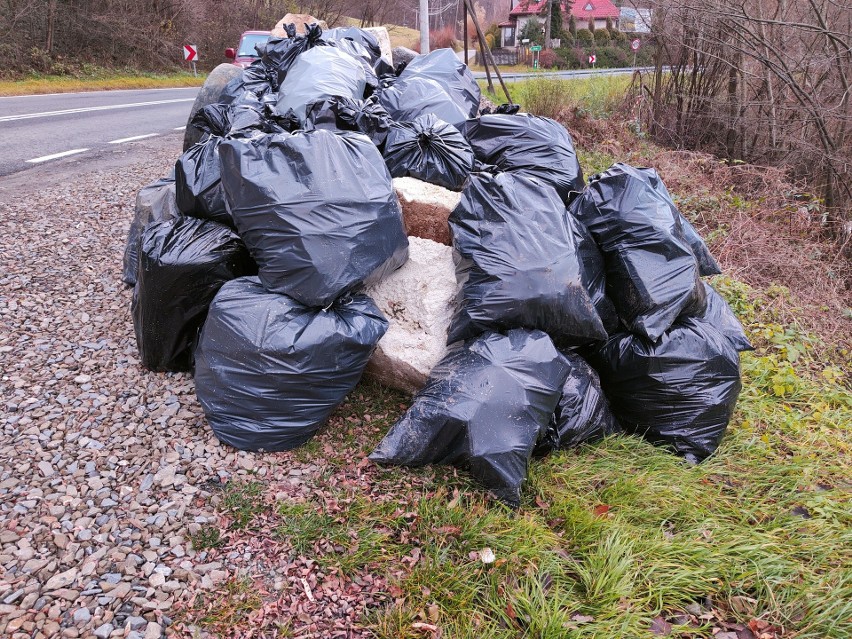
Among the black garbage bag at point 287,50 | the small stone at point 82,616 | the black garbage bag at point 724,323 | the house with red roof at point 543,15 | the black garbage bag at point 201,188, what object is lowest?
the small stone at point 82,616

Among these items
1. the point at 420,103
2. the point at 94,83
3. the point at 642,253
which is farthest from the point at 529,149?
the point at 94,83

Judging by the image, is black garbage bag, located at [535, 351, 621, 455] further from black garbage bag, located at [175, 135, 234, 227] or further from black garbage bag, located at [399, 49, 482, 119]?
black garbage bag, located at [399, 49, 482, 119]

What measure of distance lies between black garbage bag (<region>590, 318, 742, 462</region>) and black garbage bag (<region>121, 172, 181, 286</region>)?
2346 millimetres

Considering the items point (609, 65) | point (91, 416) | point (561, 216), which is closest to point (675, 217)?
point (561, 216)

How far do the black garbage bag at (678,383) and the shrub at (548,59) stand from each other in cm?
2489

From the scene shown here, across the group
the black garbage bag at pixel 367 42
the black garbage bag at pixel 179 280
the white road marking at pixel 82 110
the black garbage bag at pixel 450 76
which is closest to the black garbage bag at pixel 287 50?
the black garbage bag at pixel 367 42

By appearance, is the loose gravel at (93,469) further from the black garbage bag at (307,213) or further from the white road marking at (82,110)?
the white road marking at (82,110)

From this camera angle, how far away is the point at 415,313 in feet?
8.54

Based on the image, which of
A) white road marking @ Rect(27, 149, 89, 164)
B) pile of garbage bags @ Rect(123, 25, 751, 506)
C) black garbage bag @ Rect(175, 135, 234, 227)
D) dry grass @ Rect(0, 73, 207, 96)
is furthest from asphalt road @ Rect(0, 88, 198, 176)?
pile of garbage bags @ Rect(123, 25, 751, 506)

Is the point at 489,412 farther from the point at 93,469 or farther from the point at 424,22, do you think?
the point at 424,22

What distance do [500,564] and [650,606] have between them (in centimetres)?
48

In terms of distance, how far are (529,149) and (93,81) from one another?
14.0 m

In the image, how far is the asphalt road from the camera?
6086 mm

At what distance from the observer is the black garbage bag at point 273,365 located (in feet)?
7.08
